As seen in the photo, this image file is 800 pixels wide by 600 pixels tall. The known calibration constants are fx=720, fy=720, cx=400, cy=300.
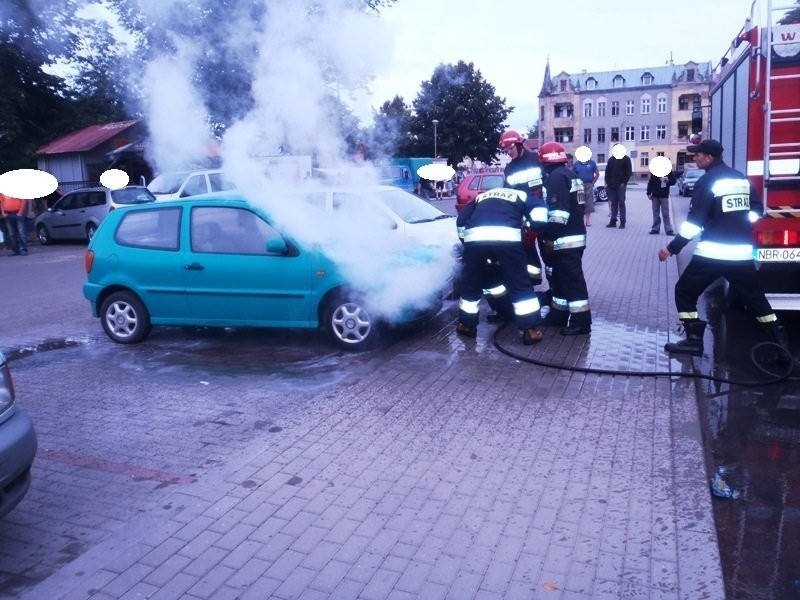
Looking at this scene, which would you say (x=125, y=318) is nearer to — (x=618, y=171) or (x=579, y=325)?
(x=579, y=325)

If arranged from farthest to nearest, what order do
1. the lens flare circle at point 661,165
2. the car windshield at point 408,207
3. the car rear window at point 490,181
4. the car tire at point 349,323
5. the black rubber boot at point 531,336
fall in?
the car rear window at point 490,181 → the lens flare circle at point 661,165 → the car windshield at point 408,207 → the black rubber boot at point 531,336 → the car tire at point 349,323

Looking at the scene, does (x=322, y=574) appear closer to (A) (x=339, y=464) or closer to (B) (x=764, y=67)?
(A) (x=339, y=464)

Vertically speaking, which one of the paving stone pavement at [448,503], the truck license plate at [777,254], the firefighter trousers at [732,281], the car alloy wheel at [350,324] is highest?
the truck license plate at [777,254]

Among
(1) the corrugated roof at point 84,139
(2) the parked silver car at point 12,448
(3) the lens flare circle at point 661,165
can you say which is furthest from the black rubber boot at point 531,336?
(1) the corrugated roof at point 84,139

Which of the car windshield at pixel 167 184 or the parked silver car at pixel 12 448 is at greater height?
the car windshield at pixel 167 184

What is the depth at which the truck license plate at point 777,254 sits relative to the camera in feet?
21.6

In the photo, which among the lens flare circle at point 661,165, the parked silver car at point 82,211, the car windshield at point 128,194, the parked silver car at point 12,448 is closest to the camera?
the parked silver car at point 12,448

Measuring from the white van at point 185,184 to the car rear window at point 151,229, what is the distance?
3.06m

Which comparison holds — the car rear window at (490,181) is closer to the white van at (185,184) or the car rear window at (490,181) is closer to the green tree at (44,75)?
the white van at (185,184)

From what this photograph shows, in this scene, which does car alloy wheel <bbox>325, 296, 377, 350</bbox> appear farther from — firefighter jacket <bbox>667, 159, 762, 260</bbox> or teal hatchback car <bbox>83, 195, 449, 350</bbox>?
firefighter jacket <bbox>667, 159, 762, 260</bbox>

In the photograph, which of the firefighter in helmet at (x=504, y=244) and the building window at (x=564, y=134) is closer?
the firefighter in helmet at (x=504, y=244)

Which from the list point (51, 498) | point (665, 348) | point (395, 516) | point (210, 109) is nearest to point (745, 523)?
point (395, 516)

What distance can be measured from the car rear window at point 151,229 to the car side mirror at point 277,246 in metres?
1.22

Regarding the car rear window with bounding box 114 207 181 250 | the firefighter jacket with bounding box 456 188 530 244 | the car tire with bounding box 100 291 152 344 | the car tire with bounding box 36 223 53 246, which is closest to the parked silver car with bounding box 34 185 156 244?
the car tire with bounding box 36 223 53 246
